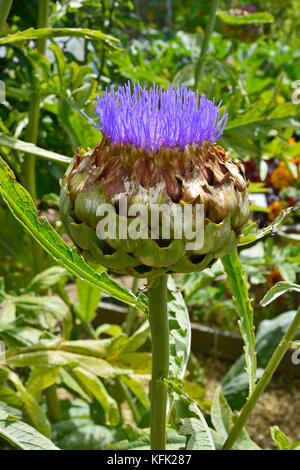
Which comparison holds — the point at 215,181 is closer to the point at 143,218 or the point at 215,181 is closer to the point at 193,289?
the point at 143,218

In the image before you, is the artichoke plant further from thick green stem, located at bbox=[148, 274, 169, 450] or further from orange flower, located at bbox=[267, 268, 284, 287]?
orange flower, located at bbox=[267, 268, 284, 287]

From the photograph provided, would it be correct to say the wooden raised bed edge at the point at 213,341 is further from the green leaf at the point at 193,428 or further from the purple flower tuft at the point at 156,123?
the purple flower tuft at the point at 156,123

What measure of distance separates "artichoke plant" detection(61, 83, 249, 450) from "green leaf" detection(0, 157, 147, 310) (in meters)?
0.02

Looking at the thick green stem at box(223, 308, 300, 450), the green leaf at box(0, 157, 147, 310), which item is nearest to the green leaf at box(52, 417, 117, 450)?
the thick green stem at box(223, 308, 300, 450)

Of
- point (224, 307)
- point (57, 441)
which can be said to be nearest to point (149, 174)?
point (57, 441)

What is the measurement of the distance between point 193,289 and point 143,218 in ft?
1.94

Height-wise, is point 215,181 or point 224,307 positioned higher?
point 215,181

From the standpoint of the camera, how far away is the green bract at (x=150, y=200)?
51 centimetres

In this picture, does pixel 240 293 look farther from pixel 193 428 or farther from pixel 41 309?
pixel 41 309

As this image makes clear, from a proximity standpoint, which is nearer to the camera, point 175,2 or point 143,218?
point 143,218

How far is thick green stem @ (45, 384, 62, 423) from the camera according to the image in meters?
1.08

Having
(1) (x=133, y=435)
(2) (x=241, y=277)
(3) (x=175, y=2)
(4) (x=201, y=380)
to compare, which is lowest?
(4) (x=201, y=380)

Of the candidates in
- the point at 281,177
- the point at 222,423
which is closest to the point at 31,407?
the point at 222,423

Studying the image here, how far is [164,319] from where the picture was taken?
1.93 feet
